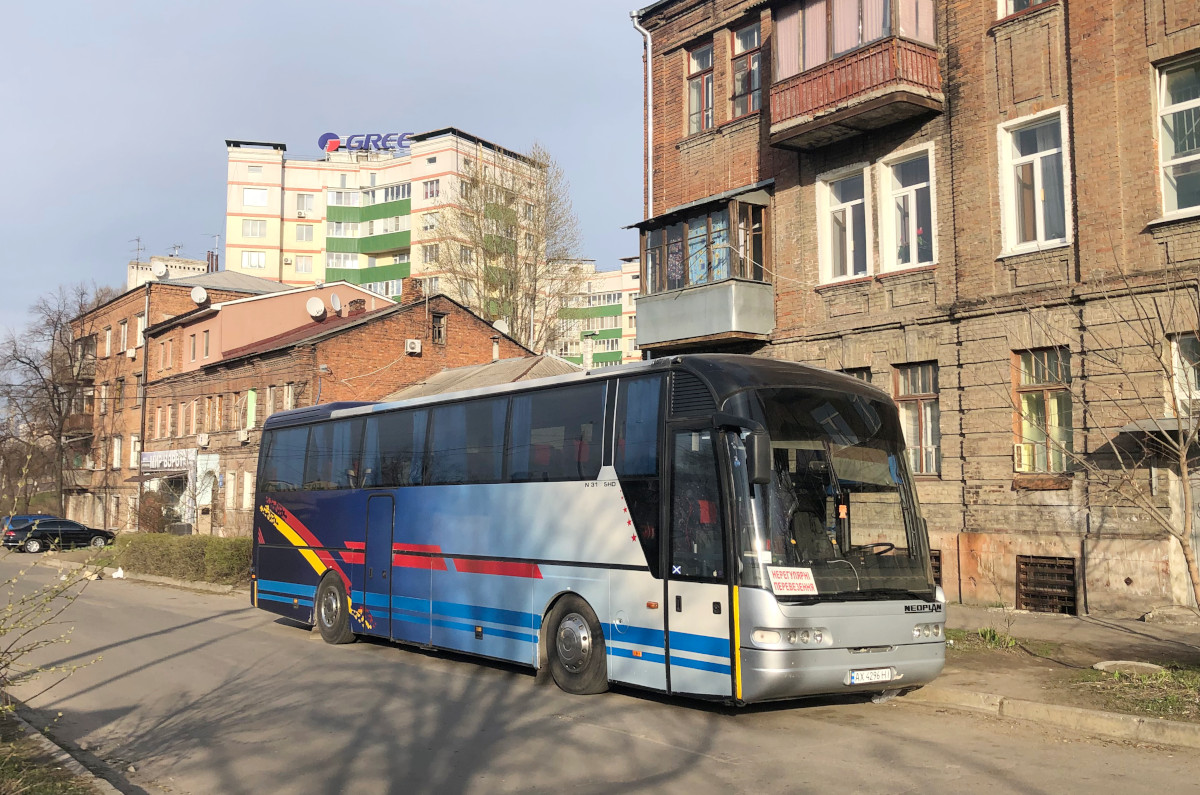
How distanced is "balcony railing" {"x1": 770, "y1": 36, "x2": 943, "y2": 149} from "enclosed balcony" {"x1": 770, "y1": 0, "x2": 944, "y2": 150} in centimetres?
2

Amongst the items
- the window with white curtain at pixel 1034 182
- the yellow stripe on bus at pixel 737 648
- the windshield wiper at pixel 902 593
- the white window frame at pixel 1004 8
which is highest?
the white window frame at pixel 1004 8

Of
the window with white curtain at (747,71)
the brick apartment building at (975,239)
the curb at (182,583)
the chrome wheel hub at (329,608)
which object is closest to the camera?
the brick apartment building at (975,239)

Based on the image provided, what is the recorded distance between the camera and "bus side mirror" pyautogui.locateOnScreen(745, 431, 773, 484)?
27.8ft

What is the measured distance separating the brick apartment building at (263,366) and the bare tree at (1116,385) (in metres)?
26.9

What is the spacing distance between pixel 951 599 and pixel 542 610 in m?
9.09

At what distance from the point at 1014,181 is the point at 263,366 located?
2990 centimetres

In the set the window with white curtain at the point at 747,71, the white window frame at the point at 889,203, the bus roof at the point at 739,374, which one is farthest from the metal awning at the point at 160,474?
the bus roof at the point at 739,374

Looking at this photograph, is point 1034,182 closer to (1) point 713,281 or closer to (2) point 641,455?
(1) point 713,281

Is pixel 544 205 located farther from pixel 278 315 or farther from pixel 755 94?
pixel 755 94

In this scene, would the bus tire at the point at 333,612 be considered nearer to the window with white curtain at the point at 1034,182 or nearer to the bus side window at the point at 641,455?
the bus side window at the point at 641,455

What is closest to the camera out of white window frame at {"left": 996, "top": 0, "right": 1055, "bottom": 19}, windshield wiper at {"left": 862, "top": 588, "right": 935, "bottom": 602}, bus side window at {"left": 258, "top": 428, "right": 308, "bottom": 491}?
windshield wiper at {"left": 862, "top": 588, "right": 935, "bottom": 602}

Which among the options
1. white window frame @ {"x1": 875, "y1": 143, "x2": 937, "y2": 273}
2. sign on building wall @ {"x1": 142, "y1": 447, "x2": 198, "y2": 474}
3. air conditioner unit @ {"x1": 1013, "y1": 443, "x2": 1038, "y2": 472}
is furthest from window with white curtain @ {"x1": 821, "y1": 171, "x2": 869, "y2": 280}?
sign on building wall @ {"x1": 142, "y1": 447, "x2": 198, "y2": 474}

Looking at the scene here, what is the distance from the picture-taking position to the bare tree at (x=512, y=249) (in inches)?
1815

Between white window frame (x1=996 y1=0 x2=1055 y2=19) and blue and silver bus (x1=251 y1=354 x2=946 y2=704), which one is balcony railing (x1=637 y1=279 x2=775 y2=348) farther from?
blue and silver bus (x1=251 y1=354 x2=946 y2=704)
